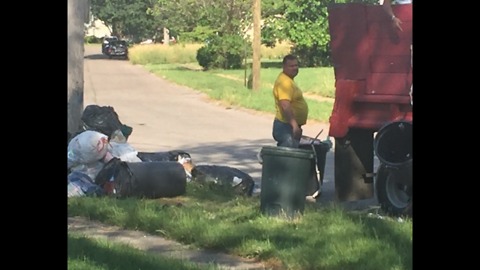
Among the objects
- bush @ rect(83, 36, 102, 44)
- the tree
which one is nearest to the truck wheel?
the tree

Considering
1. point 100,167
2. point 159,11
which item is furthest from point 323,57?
point 100,167

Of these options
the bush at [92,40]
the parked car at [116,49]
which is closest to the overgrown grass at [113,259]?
the parked car at [116,49]

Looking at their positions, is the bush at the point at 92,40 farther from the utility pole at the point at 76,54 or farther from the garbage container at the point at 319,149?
the garbage container at the point at 319,149

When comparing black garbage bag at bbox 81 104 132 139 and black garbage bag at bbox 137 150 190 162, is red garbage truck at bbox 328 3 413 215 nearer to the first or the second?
black garbage bag at bbox 137 150 190 162

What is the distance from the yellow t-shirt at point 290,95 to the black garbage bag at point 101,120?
2693mm

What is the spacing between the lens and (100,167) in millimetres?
12414

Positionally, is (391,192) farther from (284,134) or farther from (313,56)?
(313,56)

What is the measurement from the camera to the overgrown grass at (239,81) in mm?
30812
